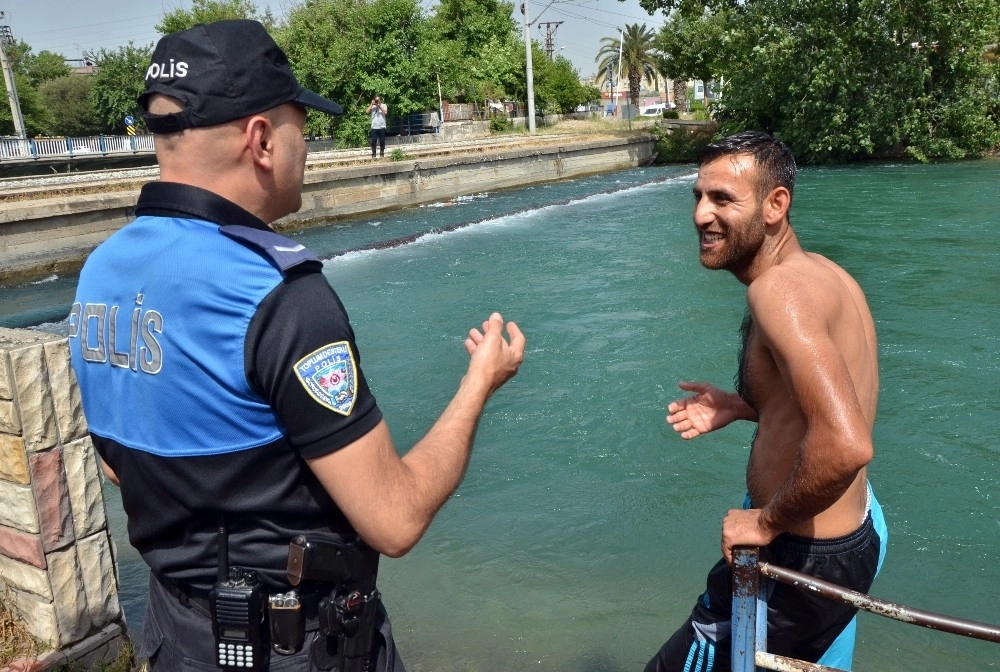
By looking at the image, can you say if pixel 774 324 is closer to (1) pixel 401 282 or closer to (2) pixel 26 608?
(2) pixel 26 608

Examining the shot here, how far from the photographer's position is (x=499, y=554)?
5.41 metres

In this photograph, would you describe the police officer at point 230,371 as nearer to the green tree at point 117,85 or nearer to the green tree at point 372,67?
the green tree at point 372,67

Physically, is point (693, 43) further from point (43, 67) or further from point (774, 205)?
point (43, 67)

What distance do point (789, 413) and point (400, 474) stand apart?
1.27 meters

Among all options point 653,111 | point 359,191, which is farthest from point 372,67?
point 653,111

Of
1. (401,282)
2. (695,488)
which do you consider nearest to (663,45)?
(401,282)

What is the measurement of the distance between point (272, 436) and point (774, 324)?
1.32 metres

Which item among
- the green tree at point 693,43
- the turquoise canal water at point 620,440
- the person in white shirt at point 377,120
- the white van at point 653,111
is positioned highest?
the green tree at point 693,43

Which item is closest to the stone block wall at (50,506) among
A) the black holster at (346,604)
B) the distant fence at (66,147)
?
the black holster at (346,604)

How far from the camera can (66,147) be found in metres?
36.6

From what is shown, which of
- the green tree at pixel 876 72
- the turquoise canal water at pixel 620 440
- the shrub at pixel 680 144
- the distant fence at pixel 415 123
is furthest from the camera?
the distant fence at pixel 415 123

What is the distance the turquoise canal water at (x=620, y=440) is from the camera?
4.67 metres

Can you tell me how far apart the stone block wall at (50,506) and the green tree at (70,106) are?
2865 inches

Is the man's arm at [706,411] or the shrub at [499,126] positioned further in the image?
the shrub at [499,126]
